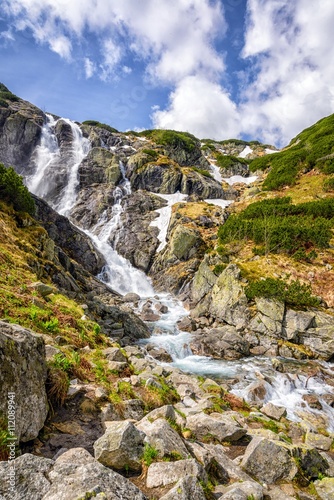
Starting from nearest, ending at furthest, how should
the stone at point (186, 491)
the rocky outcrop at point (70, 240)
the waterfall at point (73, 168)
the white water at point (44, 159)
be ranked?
the stone at point (186, 491), the rocky outcrop at point (70, 240), the waterfall at point (73, 168), the white water at point (44, 159)

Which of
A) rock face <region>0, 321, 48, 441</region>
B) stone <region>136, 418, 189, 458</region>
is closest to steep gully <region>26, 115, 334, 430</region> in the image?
stone <region>136, 418, 189, 458</region>

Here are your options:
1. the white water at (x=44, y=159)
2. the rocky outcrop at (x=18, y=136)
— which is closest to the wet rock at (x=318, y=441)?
the white water at (x=44, y=159)

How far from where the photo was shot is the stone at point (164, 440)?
16.7 feet

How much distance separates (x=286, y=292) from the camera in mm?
26469

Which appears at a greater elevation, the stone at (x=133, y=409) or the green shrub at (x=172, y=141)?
the green shrub at (x=172, y=141)

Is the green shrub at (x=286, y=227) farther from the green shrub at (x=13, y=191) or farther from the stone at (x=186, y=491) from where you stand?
the stone at (x=186, y=491)

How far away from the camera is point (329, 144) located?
2554 inches

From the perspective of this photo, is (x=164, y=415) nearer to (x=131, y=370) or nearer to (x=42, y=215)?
(x=131, y=370)

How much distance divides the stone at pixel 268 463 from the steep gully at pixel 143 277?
9.24 m

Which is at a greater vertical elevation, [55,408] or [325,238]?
[325,238]

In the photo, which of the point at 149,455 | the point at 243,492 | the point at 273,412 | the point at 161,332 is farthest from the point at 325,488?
the point at 161,332

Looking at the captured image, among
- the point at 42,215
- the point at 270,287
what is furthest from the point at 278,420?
the point at 42,215

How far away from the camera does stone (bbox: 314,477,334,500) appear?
608cm

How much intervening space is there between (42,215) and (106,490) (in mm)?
42364
